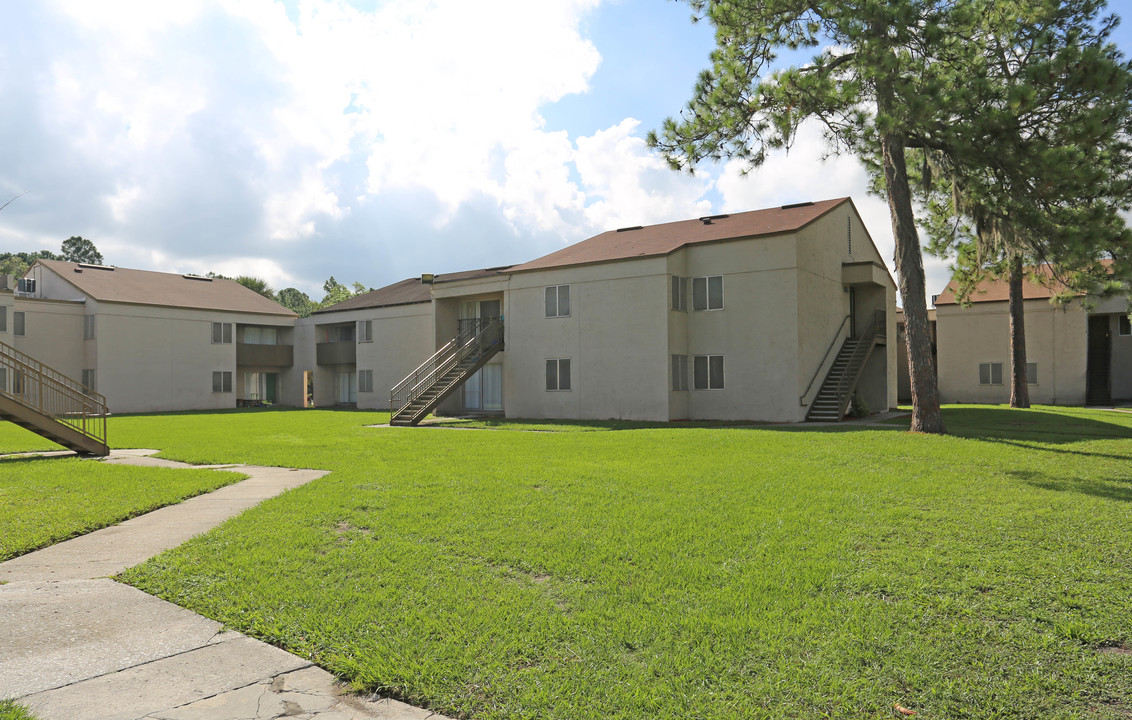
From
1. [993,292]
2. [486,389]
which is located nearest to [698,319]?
[486,389]

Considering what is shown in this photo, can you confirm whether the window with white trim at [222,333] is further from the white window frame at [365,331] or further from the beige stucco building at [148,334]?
the white window frame at [365,331]

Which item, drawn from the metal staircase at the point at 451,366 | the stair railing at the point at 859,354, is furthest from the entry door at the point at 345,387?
the stair railing at the point at 859,354

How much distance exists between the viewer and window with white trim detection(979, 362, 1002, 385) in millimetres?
37375

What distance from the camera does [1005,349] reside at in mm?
37062

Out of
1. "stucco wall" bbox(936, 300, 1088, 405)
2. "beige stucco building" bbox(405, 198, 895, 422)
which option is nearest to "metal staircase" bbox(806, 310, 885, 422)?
"beige stucco building" bbox(405, 198, 895, 422)

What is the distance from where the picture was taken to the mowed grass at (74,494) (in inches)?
322

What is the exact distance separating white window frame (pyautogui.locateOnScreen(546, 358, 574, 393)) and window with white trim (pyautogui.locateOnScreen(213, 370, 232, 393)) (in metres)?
23.5

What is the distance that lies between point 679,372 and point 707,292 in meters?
2.99

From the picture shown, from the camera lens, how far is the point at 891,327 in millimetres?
31266

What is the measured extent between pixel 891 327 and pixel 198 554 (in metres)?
29.9

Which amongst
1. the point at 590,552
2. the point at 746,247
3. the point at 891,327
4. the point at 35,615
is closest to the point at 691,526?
the point at 590,552

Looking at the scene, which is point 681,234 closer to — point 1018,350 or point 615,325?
point 615,325

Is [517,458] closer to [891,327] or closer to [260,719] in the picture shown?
[260,719]

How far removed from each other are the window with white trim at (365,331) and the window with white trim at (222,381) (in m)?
8.46
